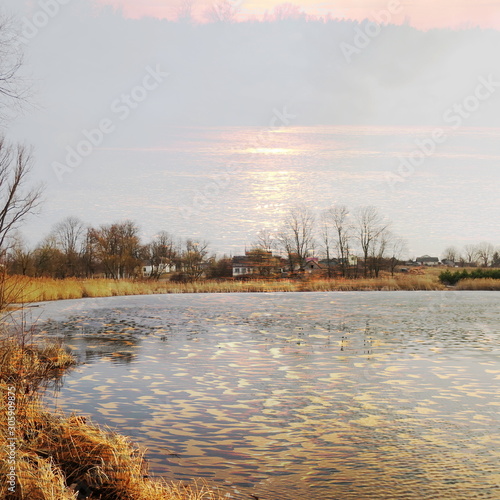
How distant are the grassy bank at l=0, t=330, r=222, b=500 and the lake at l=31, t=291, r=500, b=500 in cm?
48

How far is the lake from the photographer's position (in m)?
4.96

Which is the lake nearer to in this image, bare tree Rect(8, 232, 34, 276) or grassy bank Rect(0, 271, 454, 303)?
bare tree Rect(8, 232, 34, 276)

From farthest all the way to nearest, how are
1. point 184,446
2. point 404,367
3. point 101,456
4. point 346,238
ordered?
point 346,238 → point 404,367 → point 184,446 → point 101,456

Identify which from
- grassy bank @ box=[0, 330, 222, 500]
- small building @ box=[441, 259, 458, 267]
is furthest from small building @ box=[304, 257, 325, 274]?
grassy bank @ box=[0, 330, 222, 500]

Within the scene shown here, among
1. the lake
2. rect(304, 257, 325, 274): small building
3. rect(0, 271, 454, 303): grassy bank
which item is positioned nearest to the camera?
the lake

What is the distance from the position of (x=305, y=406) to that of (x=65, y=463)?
3.52 meters

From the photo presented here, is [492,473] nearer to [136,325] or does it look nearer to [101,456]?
[101,456]

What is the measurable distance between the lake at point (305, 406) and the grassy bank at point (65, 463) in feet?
1.57

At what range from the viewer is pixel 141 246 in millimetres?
73000

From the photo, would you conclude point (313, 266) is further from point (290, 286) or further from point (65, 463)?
point (65, 463)

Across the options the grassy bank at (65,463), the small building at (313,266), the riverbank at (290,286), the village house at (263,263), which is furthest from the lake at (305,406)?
the small building at (313,266)

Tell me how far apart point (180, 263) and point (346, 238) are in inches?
795

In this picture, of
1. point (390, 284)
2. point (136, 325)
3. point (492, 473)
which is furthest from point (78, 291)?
point (492, 473)

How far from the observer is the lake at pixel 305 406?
496 centimetres
